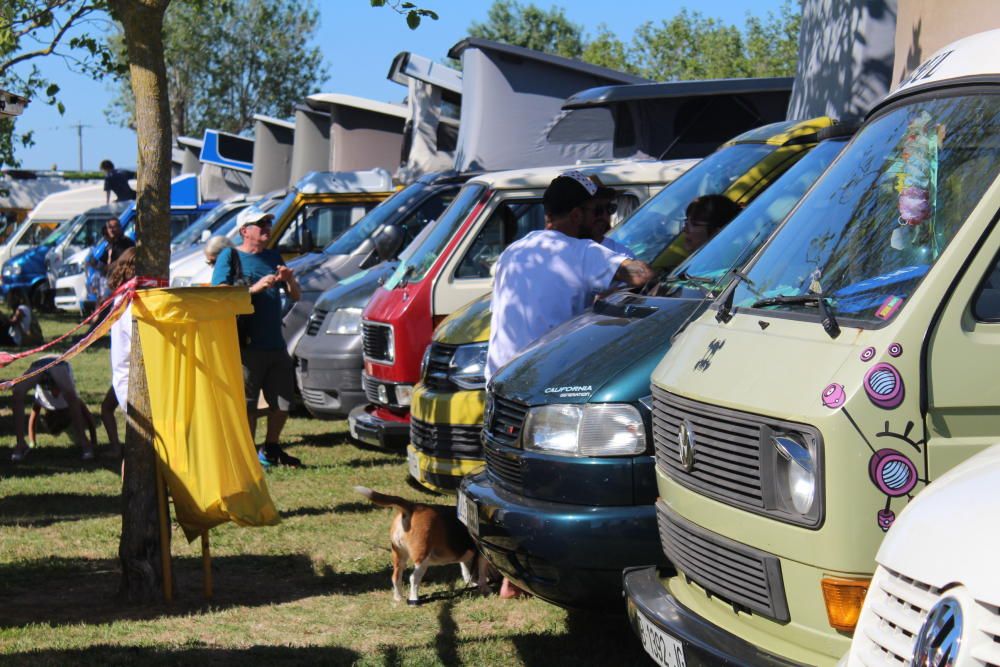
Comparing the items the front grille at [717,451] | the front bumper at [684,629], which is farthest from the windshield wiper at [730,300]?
the front bumper at [684,629]

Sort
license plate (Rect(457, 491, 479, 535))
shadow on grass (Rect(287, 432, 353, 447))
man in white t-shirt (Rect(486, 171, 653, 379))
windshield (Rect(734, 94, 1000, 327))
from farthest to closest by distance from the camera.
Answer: shadow on grass (Rect(287, 432, 353, 447)) → man in white t-shirt (Rect(486, 171, 653, 379)) → license plate (Rect(457, 491, 479, 535)) → windshield (Rect(734, 94, 1000, 327))

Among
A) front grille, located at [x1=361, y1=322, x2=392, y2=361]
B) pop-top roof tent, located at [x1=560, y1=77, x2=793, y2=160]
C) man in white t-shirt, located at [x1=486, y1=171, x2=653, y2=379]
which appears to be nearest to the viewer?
man in white t-shirt, located at [x1=486, y1=171, x2=653, y2=379]

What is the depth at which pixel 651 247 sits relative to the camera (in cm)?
783

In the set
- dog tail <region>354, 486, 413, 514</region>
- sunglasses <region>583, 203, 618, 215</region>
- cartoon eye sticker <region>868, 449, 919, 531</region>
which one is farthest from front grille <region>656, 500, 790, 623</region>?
dog tail <region>354, 486, 413, 514</region>

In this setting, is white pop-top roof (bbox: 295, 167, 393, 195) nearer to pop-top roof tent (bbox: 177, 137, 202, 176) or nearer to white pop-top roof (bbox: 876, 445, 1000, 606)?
white pop-top roof (bbox: 876, 445, 1000, 606)

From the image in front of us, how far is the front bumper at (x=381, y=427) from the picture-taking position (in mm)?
10016

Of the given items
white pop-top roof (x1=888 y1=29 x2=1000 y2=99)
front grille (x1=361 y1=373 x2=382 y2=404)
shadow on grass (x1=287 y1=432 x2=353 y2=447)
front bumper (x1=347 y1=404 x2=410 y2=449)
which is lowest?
shadow on grass (x1=287 y1=432 x2=353 y2=447)

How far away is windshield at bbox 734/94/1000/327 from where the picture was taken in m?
3.92

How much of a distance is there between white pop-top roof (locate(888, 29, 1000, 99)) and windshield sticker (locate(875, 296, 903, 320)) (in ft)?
2.52

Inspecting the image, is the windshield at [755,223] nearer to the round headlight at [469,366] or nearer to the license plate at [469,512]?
the license plate at [469,512]

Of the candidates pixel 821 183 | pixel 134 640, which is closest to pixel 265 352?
pixel 134 640

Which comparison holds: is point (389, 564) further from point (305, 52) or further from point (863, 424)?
point (305, 52)

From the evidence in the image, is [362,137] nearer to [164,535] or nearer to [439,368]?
[439,368]

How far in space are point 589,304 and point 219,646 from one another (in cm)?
242
